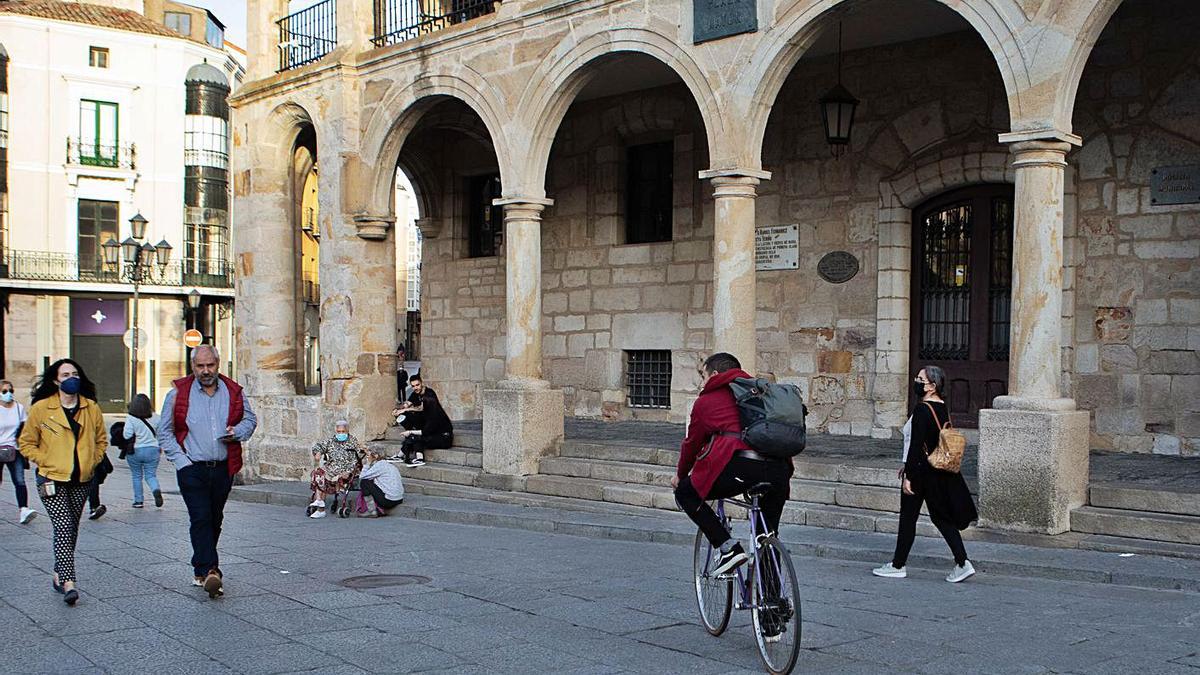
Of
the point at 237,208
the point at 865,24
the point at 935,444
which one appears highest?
the point at 865,24

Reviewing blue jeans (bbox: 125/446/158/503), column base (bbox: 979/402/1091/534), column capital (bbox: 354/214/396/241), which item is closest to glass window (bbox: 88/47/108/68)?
column capital (bbox: 354/214/396/241)

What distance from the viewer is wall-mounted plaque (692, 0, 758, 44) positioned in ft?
37.6

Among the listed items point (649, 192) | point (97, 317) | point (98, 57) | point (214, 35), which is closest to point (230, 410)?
point (649, 192)

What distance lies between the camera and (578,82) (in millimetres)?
13320

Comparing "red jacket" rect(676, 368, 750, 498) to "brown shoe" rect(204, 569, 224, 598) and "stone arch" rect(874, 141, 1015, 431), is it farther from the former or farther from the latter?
"stone arch" rect(874, 141, 1015, 431)

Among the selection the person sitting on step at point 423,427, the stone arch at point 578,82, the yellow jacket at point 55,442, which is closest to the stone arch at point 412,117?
the stone arch at point 578,82

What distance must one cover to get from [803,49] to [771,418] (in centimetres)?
613

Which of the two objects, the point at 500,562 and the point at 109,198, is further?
the point at 109,198

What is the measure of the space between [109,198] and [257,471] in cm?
2525

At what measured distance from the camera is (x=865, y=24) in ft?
41.4

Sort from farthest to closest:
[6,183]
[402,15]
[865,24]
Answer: [6,183] → [402,15] → [865,24]

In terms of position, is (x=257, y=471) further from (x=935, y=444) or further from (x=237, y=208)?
(x=935, y=444)

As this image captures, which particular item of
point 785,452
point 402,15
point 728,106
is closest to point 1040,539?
point 785,452

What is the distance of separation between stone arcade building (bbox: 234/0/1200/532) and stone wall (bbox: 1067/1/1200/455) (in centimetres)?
3
